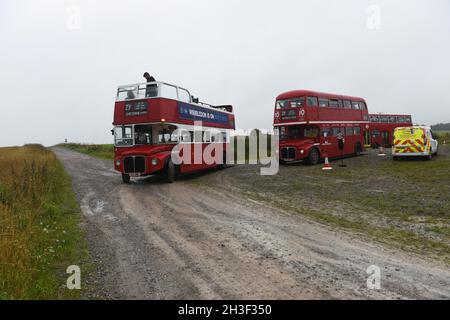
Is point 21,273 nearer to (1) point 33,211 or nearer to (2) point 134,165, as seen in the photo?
(1) point 33,211

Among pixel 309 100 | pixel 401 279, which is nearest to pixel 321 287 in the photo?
pixel 401 279

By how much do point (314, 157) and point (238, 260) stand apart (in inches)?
625

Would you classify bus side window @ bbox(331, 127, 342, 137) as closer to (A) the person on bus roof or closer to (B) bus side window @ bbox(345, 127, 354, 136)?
(B) bus side window @ bbox(345, 127, 354, 136)

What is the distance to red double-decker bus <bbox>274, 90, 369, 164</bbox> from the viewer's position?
19.4 metres

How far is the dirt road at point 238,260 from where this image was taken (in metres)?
4.04

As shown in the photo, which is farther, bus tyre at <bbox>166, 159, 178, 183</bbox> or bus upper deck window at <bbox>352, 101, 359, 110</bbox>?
bus upper deck window at <bbox>352, 101, 359, 110</bbox>

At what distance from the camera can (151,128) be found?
1373 cm

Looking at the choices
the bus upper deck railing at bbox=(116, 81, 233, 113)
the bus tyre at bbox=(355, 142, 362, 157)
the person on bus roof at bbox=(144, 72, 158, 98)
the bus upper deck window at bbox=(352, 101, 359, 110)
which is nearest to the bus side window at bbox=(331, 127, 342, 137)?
the bus upper deck window at bbox=(352, 101, 359, 110)

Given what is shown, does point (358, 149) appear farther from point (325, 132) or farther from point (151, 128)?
point (151, 128)

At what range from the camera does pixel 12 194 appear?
341 inches

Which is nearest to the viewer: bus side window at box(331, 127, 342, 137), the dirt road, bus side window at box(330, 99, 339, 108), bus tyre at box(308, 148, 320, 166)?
the dirt road

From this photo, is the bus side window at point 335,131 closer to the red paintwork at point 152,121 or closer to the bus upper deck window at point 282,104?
the bus upper deck window at point 282,104

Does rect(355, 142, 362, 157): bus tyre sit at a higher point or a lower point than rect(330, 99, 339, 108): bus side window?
lower

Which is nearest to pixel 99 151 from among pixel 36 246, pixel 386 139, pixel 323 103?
pixel 323 103
